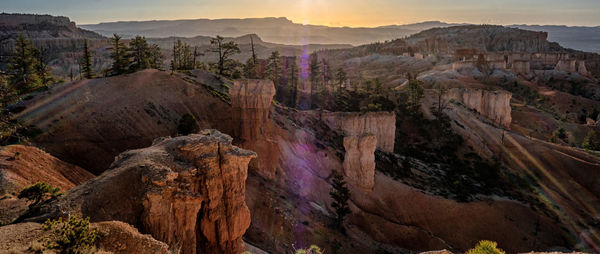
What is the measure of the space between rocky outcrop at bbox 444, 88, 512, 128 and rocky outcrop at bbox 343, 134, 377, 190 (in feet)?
133

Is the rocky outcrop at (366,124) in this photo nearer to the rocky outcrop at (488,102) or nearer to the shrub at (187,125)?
the shrub at (187,125)

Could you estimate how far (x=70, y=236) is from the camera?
1037 centimetres

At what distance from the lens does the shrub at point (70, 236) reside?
1012 cm

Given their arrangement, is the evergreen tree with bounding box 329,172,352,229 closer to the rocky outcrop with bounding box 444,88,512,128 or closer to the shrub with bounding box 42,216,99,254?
the shrub with bounding box 42,216,99,254

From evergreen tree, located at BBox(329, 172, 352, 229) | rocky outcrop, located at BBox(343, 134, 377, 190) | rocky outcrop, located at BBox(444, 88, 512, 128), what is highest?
rocky outcrop, located at BBox(444, 88, 512, 128)

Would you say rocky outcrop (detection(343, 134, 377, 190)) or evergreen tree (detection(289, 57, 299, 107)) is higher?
evergreen tree (detection(289, 57, 299, 107))

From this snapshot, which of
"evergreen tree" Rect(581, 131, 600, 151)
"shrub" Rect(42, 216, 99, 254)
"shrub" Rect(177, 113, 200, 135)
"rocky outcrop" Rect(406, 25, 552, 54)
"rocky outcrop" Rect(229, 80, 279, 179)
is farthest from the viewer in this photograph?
"rocky outcrop" Rect(406, 25, 552, 54)

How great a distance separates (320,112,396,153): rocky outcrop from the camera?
52156 millimetres

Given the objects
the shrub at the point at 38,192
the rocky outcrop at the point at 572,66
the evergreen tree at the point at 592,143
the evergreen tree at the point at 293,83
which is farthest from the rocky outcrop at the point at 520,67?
the shrub at the point at 38,192

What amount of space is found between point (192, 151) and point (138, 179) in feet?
11.3

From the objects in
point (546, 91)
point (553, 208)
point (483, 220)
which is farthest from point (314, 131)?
point (546, 91)

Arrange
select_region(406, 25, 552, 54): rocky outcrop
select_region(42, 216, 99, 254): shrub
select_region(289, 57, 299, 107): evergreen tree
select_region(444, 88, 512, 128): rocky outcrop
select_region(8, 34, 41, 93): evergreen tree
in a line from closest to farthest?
select_region(42, 216, 99, 254): shrub → select_region(8, 34, 41, 93): evergreen tree → select_region(289, 57, 299, 107): evergreen tree → select_region(444, 88, 512, 128): rocky outcrop → select_region(406, 25, 552, 54): rocky outcrop

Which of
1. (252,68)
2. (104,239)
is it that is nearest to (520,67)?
(252,68)

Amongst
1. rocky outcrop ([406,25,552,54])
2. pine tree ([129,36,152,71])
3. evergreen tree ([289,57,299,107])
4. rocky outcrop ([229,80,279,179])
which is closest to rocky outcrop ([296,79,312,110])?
evergreen tree ([289,57,299,107])
